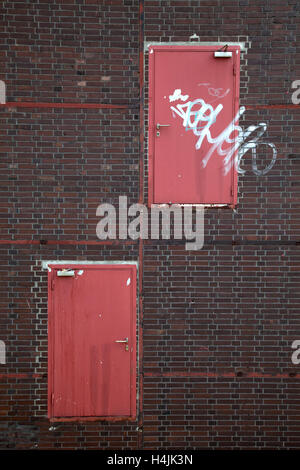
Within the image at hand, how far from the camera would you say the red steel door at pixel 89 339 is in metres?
4.79

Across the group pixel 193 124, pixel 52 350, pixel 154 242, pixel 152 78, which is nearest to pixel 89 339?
pixel 52 350

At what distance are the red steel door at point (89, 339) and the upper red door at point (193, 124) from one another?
125 centimetres

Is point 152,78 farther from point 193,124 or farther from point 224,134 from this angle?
point 224,134

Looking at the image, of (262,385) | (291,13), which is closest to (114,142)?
(291,13)

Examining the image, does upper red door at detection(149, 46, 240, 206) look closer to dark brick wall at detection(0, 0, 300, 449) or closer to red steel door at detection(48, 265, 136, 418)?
dark brick wall at detection(0, 0, 300, 449)

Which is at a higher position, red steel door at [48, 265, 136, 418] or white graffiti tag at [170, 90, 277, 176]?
white graffiti tag at [170, 90, 277, 176]

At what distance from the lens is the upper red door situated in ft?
15.6

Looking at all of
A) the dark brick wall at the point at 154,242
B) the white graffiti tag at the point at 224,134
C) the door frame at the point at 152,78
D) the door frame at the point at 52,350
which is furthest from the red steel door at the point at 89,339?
the white graffiti tag at the point at 224,134

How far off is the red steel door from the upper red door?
1.25 metres

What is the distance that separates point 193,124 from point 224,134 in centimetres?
41

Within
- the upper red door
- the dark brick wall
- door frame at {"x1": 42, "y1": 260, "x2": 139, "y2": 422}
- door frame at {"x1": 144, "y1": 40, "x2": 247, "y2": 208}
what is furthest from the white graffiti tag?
door frame at {"x1": 42, "y1": 260, "x2": 139, "y2": 422}

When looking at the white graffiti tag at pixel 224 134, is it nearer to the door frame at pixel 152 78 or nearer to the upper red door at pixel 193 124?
the upper red door at pixel 193 124

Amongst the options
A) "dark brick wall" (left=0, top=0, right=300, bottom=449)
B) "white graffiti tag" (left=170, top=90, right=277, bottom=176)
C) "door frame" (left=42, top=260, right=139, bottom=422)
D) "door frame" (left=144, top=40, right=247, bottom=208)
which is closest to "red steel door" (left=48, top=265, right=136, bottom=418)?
"door frame" (left=42, top=260, right=139, bottom=422)
